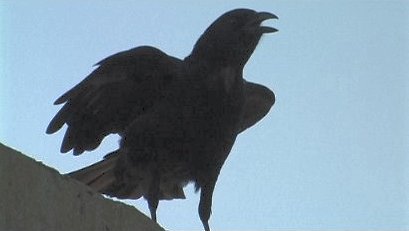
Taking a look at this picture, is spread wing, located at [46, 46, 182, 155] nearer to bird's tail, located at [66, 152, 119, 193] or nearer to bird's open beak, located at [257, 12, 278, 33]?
bird's tail, located at [66, 152, 119, 193]

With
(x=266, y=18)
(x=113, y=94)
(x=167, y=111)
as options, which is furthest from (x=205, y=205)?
(x=266, y=18)

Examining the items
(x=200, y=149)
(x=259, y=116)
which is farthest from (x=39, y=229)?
(x=259, y=116)

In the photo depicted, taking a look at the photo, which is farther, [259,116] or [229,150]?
[259,116]

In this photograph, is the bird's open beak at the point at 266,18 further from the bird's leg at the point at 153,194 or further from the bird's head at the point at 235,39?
the bird's leg at the point at 153,194

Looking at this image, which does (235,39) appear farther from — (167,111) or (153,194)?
(153,194)

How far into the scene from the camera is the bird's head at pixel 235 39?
6.46 metres

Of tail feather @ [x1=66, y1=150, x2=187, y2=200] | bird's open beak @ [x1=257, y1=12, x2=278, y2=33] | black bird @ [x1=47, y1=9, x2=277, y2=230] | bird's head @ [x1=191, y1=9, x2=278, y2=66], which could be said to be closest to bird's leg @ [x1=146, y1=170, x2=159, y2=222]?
black bird @ [x1=47, y1=9, x2=277, y2=230]

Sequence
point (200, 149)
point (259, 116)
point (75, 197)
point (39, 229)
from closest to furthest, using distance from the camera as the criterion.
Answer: point (39, 229)
point (75, 197)
point (200, 149)
point (259, 116)

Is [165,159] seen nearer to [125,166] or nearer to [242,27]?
[125,166]

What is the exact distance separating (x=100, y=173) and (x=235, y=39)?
144cm

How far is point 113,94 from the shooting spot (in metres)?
6.52

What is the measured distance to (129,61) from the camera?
256 inches

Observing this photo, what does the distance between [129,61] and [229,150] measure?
98 cm

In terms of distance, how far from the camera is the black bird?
6.16m
